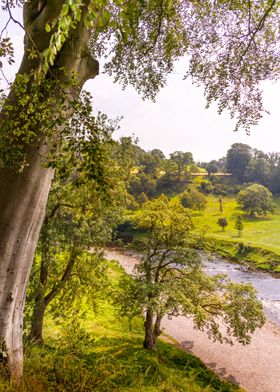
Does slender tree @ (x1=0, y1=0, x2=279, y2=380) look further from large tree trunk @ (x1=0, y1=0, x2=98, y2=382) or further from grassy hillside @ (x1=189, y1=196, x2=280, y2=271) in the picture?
grassy hillside @ (x1=189, y1=196, x2=280, y2=271)

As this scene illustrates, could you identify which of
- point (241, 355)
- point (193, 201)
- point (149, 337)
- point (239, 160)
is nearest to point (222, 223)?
point (193, 201)

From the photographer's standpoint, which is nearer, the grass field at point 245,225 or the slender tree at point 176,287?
the slender tree at point 176,287

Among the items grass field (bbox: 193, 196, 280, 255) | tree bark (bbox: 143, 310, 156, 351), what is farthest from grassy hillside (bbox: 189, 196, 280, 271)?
tree bark (bbox: 143, 310, 156, 351)

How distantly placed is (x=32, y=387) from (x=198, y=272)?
50.0 ft

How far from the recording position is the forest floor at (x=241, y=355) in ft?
64.5

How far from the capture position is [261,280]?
4206 cm

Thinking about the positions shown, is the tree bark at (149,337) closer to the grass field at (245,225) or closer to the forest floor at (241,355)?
the forest floor at (241,355)

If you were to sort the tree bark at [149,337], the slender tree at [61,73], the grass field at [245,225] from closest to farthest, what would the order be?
the slender tree at [61,73], the tree bark at [149,337], the grass field at [245,225]

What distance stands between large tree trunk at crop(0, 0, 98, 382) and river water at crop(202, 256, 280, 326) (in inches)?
1066

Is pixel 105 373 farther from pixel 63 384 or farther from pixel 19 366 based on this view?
pixel 19 366

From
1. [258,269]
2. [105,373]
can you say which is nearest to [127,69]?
[105,373]

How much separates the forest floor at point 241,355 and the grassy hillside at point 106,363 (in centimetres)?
158

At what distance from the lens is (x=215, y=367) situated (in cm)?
2055

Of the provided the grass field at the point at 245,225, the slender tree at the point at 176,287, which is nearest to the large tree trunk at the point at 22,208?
the slender tree at the point at 176,287
